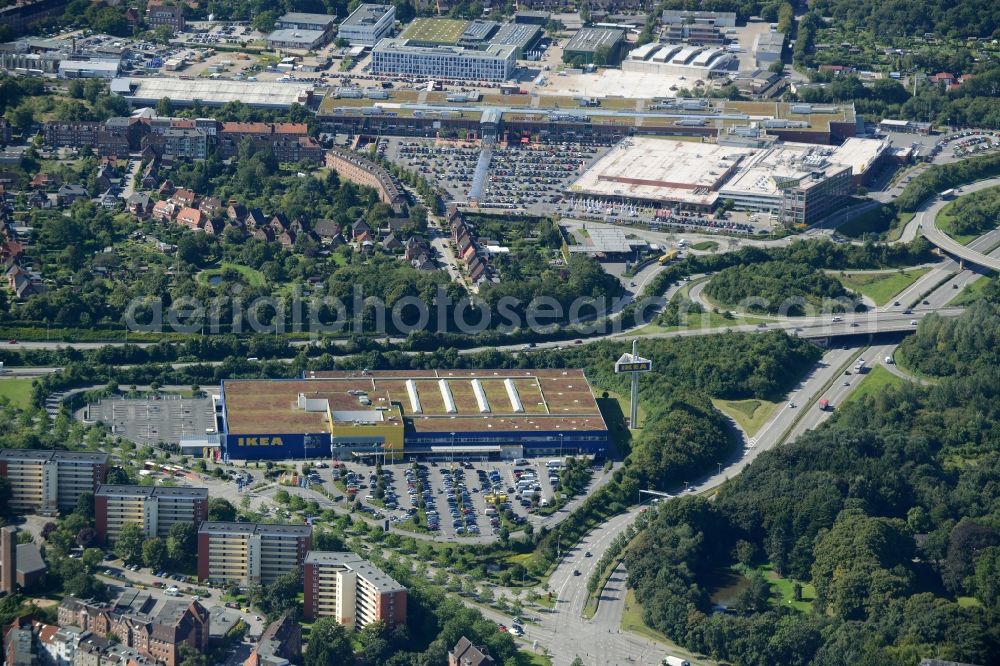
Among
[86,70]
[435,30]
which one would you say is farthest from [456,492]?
[435,30]

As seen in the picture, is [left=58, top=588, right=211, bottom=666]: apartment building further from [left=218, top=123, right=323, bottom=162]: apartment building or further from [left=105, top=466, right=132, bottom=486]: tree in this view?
[left=218, top=123, right=323, bottom=162]: apartment building

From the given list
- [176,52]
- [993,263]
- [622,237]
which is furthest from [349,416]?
[176,52]

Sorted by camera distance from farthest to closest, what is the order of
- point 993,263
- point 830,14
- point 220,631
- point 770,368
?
point 830,14 < point 993,263 < point 770,368 < point 220,631

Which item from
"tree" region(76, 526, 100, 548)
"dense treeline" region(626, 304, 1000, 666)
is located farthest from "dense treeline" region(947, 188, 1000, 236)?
"tree" region(76, 526, 100, 548)

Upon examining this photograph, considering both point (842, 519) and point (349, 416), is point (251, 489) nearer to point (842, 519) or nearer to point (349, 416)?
point (349, 416)

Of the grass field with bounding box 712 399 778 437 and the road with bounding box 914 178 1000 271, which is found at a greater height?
the road with bounding box 914 178 1000 271

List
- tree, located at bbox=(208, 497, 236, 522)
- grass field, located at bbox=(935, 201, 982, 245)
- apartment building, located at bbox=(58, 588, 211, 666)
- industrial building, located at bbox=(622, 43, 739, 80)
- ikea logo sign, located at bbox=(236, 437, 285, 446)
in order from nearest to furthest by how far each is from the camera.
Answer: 1. apartment building, located at bbox=(58, 588, 211, 666)
2. tree, located at bbox=(208, 497, 236, 522)
3. ikea logo sign, located at bbox=(236, 437, 285, 446)
4. grass field, located at bbox=(935, 201, 982, 245)
5. industrial building, located at bbox=(622, 43, 739, 80)
